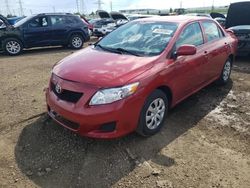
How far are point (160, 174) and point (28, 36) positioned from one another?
9.97 meters

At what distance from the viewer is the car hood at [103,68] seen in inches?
141

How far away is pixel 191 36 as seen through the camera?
16.2 ft

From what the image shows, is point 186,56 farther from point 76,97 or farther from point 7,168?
point 7,168

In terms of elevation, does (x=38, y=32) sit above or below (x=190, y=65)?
below

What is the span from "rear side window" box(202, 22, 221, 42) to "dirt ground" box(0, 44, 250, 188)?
4.32 feet

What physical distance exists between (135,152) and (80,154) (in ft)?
2.34

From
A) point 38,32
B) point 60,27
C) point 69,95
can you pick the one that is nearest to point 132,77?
point 69,95

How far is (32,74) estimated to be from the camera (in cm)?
779

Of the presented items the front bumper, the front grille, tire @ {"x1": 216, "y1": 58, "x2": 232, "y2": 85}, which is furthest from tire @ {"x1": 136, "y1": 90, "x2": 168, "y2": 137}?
tire @ {"x1": 216, "y1": 58, "x2": 232, "y2": 85}

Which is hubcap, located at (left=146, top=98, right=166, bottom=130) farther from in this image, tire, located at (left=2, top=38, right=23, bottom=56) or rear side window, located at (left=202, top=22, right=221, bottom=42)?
tire, located at (left=2, top=38, right=23, bottom=56)

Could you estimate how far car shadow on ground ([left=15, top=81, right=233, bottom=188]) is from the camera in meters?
3.30

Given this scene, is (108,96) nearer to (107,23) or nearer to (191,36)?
(191,36)

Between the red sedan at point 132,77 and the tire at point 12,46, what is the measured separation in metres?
7.68

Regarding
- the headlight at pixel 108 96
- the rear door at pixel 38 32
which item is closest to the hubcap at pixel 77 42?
the rear door at pixel 38 32
